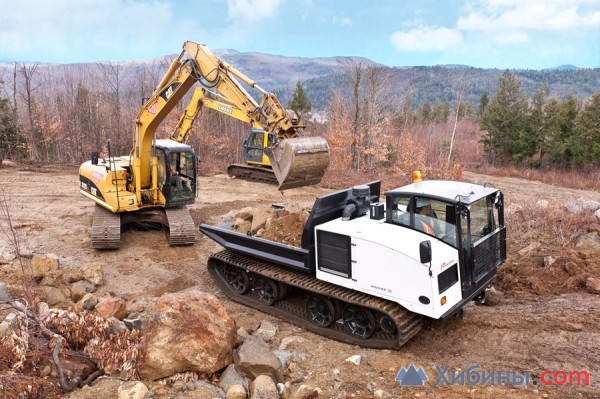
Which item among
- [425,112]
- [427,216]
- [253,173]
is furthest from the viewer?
[425,112]

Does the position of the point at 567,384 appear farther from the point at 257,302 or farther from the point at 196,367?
the point at 257,302

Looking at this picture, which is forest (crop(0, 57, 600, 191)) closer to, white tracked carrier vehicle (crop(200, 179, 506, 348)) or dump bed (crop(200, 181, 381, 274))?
dump bed (crop(200, 181, 381, 274))

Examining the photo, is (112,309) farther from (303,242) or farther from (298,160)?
(298,160)

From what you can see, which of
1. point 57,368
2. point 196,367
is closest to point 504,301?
point 196,367

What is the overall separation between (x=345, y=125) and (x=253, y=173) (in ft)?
22.1

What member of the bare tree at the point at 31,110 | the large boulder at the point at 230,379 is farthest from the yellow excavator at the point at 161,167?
the bare tree at the point at 31,110

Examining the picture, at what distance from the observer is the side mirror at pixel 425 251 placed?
5.79 meters

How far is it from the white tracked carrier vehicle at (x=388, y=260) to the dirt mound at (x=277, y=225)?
532mm

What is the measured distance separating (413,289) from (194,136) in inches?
932

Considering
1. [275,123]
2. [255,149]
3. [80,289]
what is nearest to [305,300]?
[275,123]

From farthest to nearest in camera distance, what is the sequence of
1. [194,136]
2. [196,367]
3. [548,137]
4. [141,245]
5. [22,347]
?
[548,137]
[194,136]
[141,245]
[196,367]
[22,347]

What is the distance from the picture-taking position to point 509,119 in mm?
39156

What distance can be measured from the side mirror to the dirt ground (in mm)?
1331

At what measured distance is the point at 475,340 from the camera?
6.55m
